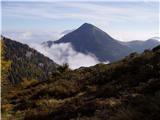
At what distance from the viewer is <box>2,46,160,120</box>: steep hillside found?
983 cm

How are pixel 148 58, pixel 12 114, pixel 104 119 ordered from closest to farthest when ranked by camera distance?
pixel 104 119
pixel 12 114
pixel 148 58

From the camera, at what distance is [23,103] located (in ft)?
83.1

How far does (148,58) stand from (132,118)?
19.6m

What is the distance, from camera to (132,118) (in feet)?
29.5

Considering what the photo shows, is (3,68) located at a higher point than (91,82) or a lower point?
higher

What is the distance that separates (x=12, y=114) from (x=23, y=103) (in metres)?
3.59

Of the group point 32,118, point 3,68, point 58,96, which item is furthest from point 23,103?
point 32,118

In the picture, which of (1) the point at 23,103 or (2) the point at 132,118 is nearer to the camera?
(2) the point at 132,118

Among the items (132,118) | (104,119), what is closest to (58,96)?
(104,119)

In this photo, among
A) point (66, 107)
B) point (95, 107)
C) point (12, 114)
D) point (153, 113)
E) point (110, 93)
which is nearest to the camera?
point (153, 113)

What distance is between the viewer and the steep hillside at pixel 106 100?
9828 mm

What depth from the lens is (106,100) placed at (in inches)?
664

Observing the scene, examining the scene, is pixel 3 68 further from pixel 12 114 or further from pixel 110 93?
pixel 110 93

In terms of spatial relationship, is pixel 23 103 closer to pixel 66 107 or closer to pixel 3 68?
pixel 3 68
